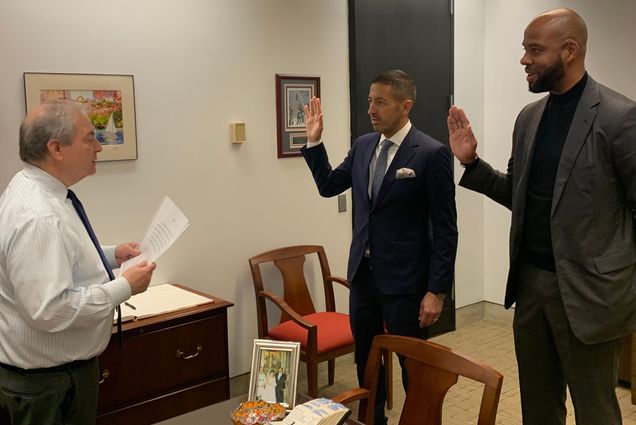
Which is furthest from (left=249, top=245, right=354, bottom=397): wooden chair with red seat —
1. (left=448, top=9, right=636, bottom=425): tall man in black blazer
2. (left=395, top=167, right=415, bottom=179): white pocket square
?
(left=448, top=9, right=636, bottom=425): tall man in black blazer

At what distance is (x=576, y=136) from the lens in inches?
77.5

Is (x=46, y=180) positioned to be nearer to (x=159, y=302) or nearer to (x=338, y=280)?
(x=159, y=302)

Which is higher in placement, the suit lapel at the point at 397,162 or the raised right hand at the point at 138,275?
the suit lapel at the point at 397,162

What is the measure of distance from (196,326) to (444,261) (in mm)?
1153

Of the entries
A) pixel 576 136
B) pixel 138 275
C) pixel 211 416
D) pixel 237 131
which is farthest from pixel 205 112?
pixel 576 136

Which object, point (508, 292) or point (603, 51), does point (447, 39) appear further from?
point (508, 292)

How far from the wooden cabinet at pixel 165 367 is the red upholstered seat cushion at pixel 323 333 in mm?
440

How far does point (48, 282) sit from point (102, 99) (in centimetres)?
143

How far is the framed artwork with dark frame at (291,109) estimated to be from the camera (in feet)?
11.7

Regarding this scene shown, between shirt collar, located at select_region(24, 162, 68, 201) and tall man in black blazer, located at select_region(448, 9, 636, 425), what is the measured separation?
1518 millimetres

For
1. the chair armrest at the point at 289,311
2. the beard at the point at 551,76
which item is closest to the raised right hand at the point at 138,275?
the chair armrest at the point at 289,311

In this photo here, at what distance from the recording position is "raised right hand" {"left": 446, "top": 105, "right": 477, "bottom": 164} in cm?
227

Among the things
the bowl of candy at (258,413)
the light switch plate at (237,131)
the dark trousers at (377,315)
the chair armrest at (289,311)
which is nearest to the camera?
the bowl of candy at (258,413)

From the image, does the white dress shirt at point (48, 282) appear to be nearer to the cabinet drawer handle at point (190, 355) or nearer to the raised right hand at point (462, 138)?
the cabinet drawer handle at point (190, 355)
